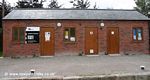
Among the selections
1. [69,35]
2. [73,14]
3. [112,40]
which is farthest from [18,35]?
[112,40]

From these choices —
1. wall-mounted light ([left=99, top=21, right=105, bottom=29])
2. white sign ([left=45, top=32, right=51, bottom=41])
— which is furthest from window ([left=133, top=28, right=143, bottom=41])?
white sign ([left=45, top=32, right=51, bottom=41])

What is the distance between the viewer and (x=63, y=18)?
75.4 feet

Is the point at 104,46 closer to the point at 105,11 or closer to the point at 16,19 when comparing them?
the point at 105,11

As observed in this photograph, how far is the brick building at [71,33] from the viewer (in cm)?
2253

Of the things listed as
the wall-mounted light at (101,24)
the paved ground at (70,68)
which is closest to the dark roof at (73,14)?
the wall-mounted light at (101,24)

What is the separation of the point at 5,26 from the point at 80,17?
6.42 meters

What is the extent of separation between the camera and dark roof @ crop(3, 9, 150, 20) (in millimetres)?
23217

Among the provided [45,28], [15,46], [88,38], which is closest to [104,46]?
[88,38]

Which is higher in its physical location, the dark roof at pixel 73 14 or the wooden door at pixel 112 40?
the dark roof at pixel 73 14

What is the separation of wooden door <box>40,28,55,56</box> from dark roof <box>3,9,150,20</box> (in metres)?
1.23

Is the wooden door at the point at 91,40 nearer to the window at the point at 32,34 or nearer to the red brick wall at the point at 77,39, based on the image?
the red brick wall at the point at 77,39

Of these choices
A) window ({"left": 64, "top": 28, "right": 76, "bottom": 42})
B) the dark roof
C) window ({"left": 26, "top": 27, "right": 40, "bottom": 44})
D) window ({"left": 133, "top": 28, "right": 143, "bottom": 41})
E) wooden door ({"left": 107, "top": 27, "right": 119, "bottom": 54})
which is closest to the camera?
window ({"left": 26, "top": 27, "right": 40, "bottom": 44})

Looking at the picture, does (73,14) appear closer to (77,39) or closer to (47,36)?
(77,39)

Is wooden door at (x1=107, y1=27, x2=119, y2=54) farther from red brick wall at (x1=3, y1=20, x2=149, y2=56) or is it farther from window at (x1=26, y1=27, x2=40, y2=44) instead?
window at (x1=26, y1=27, x2=40, y2=44)
